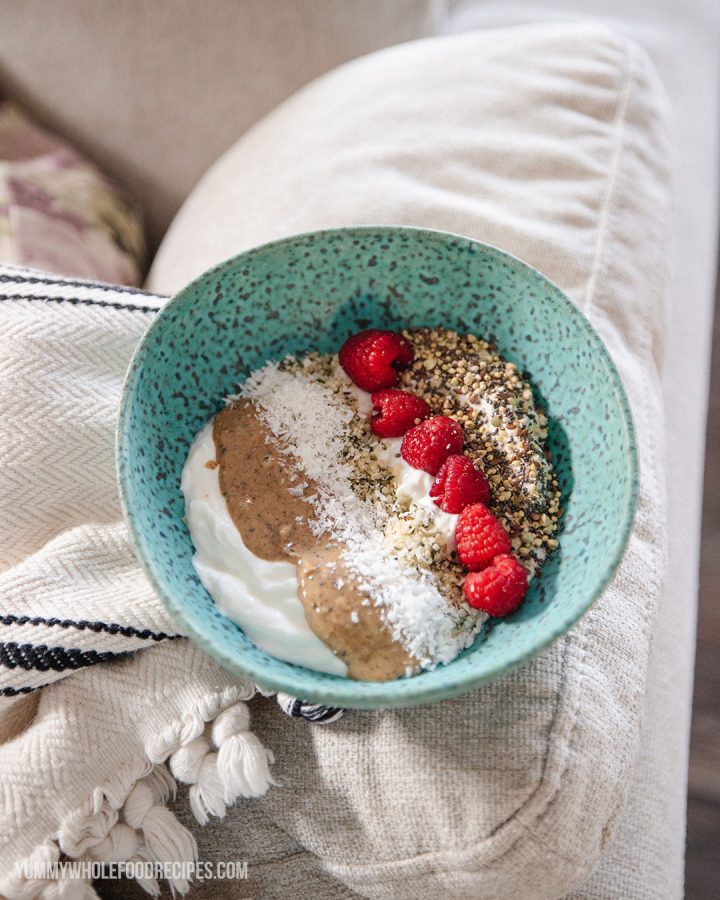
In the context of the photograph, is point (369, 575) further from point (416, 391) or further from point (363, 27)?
point (363, 27)

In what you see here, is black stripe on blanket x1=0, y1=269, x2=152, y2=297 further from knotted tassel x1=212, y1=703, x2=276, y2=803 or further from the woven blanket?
knotted tassel x1=212, y1=703, x2=276, y2=803

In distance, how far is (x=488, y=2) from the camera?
152cm

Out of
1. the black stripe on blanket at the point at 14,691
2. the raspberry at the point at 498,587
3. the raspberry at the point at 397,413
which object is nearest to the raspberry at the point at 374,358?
the raspberry at the point at 397,413

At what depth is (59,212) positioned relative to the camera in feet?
3.91

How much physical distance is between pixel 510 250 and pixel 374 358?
0.28 meters

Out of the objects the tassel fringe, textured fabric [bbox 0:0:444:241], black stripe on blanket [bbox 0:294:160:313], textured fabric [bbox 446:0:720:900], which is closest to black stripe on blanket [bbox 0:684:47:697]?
the tassel fringe

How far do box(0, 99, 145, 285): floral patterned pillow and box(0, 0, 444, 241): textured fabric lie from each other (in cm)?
7

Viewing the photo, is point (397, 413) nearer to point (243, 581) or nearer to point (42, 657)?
point (243, 581)

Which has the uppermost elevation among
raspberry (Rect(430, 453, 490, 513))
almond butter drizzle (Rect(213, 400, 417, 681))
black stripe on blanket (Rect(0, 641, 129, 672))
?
raspberry (Rect(430, 453, 490, 513))

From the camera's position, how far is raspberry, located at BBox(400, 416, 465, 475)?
2.56 feet

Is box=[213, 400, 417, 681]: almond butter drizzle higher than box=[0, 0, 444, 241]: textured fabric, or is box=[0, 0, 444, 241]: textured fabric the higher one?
box=[0, 0, 444, 241]: textured fabric

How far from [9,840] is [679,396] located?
1.08 metres

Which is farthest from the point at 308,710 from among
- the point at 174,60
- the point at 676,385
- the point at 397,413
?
the point at 174,60

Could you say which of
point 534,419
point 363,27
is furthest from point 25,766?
point 363,27
